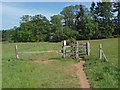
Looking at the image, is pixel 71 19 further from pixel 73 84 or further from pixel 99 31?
pixel 73 84

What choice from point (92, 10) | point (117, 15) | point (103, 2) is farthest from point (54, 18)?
point (117, 15)

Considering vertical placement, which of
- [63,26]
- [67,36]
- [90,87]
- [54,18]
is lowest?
[90,87]

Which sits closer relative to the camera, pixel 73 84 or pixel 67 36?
pixel 73 84

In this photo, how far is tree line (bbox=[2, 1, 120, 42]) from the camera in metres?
56.7

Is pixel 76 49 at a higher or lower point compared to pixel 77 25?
lower

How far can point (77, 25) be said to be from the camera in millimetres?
61031

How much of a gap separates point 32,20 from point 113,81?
6728 centimetres

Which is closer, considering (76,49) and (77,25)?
(76,49)

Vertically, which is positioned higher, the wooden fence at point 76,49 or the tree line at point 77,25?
the tree line at point 77,25

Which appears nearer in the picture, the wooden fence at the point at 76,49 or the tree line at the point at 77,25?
the wooden fence at the point at 76,49

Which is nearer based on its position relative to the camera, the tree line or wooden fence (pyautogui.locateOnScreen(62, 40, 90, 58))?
wooden fence (pyautogui.locateOnScreen(62, 40, 90, 58))

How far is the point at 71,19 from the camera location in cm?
6172

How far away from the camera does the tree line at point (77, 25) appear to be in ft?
186

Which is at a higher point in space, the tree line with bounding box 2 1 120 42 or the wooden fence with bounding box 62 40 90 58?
the tree line with bounding box 2 1 120 42
